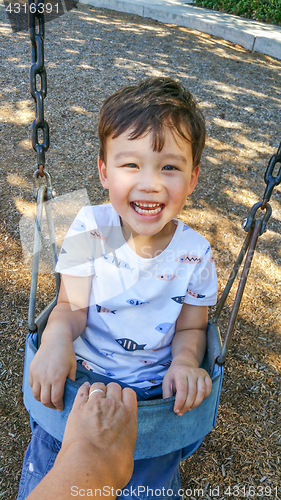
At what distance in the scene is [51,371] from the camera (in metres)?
0.99

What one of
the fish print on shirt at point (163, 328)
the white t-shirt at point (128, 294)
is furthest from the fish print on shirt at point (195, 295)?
the fish print on shirt at point (163, 328)

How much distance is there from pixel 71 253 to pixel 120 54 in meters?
4.37

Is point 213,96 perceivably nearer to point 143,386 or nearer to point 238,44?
point 238,44

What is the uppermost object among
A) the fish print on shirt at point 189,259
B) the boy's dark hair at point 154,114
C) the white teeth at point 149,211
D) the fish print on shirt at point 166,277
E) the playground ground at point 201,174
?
the boy's dark hair at point 154,114

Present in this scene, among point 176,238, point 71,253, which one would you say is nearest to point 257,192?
point 176,238

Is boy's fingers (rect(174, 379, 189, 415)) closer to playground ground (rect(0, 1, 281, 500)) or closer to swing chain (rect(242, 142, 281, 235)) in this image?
swing chain (rect(242, 142, 281, 235))

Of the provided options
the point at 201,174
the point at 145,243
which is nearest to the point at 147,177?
the point at 145,243

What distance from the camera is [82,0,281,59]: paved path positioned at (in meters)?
5.43

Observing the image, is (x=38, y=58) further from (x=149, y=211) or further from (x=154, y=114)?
(x=149, y=211)

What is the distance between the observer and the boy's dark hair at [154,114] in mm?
1060

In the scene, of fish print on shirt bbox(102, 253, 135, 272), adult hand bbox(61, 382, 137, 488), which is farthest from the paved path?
adult hand bbox(61, 382, 137, 488)

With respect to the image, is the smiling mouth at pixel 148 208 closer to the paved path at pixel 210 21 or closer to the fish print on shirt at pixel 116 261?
the fish print on shirt at pixel 116 261

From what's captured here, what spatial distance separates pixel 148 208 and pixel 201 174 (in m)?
2.06

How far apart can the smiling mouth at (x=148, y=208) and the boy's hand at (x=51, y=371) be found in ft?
1.39
